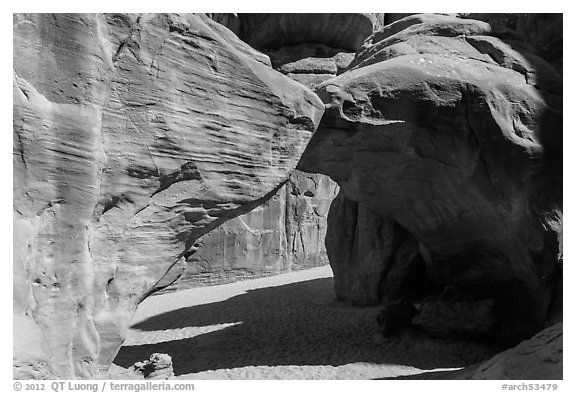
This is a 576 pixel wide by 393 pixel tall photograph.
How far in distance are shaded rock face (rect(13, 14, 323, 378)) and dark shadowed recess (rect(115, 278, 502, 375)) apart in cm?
277

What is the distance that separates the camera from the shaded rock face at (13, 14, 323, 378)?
13.4 ft

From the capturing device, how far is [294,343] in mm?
8102

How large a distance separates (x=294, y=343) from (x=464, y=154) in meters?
4.13

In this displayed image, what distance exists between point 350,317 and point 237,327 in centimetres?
227

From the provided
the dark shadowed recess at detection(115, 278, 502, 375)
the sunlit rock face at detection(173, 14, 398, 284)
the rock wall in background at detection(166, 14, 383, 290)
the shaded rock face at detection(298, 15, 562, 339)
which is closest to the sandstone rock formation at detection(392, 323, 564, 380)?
the shaded rock face at detection(298, 15, 562, 339)

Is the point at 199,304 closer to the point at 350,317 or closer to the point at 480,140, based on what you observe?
the point at 350,317

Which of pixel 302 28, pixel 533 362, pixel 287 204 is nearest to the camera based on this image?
pixel 533 362

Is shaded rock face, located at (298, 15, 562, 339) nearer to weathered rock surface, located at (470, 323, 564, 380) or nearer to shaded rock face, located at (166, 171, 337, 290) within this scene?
weathered rock surface, located at (470, 323, 564, 380)

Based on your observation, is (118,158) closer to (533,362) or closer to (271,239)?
(533,362)

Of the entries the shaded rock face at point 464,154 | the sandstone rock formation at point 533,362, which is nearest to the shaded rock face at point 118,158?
the shaded rock face at point 464,154

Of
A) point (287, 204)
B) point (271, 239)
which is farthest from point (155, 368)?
point (287, 204)

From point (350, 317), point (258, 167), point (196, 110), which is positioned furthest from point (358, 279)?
point (196, 110)

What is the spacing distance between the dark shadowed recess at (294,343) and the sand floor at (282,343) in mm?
16

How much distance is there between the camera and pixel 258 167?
5.58m
